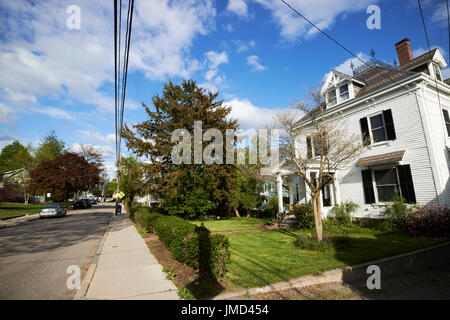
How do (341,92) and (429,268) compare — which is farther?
(341,92)

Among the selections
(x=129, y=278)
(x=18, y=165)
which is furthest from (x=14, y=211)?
(x=18, y=165)

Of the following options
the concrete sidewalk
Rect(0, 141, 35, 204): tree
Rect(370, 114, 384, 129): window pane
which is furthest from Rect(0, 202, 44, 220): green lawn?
Rect(370, 114, 384, 129): window pane

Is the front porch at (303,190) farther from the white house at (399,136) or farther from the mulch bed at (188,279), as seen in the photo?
the mulch bed at (188,279)

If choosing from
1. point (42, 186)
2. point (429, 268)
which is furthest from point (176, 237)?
point (42, 186)

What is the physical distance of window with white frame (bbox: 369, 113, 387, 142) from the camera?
1199 centimetres

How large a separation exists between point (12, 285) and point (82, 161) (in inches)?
1413

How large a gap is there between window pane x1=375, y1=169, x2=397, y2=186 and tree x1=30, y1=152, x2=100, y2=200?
38249 mm

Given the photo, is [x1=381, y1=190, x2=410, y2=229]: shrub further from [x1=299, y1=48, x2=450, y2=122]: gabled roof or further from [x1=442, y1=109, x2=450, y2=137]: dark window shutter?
[x1=299, y1=48, x2=450, y2=122]: gabled roof

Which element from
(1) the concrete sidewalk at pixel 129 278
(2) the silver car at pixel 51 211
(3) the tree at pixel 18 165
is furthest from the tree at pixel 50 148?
Result: (1) the concrete sidewalk at pixel 129 278

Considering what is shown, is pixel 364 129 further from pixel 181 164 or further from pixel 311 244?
pixel 181 164

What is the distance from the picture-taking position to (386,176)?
11.7m
